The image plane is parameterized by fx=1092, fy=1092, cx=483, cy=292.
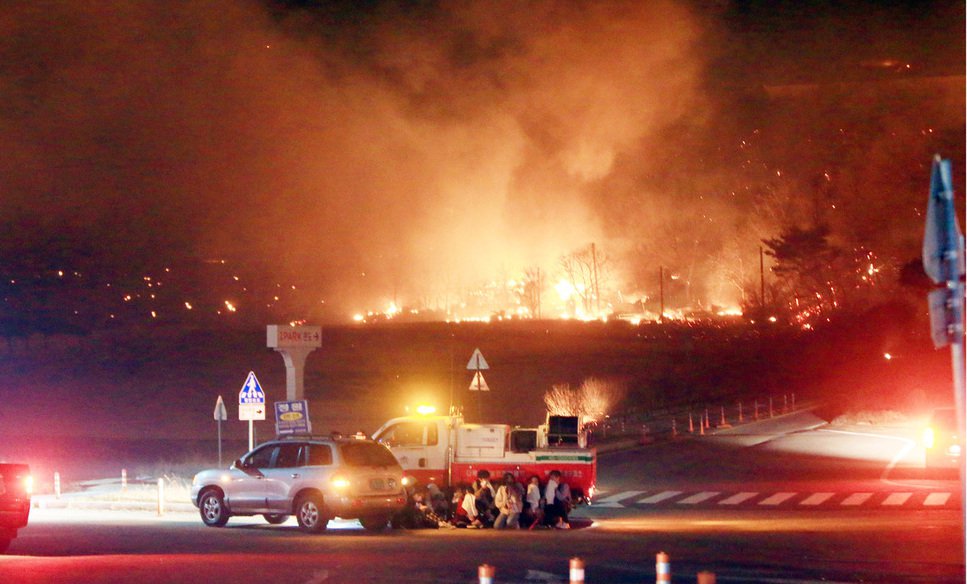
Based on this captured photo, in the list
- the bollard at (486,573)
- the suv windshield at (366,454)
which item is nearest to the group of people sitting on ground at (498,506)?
the suv windshield at (366,454)

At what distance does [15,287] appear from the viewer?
10119cm

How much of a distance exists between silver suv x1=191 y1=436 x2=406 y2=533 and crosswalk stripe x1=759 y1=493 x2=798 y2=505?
896cm

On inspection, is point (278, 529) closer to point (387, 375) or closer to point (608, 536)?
point (608, 536)

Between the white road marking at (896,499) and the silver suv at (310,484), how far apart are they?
10.5 meters

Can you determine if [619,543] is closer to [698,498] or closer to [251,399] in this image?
[698,498]

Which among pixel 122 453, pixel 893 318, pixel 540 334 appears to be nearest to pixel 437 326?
pixel 540 334

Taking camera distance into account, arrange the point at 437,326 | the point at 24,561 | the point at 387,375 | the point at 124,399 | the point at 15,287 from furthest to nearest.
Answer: the point at 15,287 < the point at 437,326 < the point at 387,375 < the point at 124,399 < the point at 24,561

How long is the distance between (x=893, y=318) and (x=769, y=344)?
10.3m

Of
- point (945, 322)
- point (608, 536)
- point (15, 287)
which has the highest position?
point (15, 287)

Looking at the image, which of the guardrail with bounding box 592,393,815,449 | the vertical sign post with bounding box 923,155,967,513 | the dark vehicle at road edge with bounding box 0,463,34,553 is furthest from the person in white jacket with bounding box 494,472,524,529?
the guardrail with bounding box 592,393,815,449

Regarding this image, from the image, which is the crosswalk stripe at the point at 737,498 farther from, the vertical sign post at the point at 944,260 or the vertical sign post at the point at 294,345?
the vertical sign post at the point at 944,260

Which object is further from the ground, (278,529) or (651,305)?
(651,305)

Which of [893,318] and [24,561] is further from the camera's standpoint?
[893,318]

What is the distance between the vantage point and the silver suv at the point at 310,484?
1859 cm
